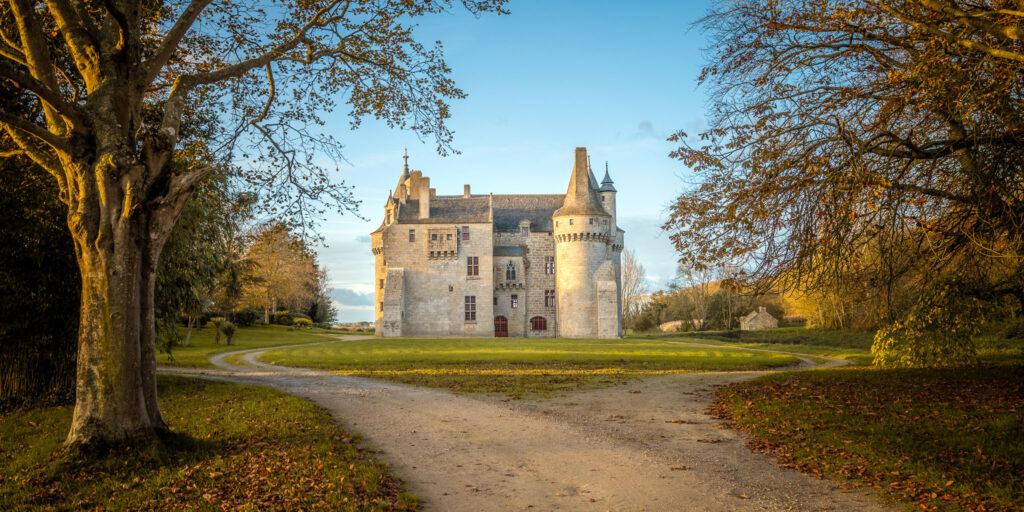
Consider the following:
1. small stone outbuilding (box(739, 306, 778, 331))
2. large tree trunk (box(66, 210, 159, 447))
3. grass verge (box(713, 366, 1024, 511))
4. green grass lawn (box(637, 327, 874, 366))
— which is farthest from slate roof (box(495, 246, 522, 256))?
large tree trunk (box(66, 210, 159, 447))

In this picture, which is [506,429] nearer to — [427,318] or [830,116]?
[830,116]

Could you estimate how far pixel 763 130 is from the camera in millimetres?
11852

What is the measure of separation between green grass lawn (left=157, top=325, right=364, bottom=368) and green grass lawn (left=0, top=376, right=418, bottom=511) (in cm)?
1174

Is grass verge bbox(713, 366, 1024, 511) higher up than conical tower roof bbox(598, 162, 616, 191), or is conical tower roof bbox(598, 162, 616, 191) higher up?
conical tower roof bbox(598, 162, 616, 191)

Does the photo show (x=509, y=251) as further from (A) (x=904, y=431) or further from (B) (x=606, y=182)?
(A) (x=904, y=431)

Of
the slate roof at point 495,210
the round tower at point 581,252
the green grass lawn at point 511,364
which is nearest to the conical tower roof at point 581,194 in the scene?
the round tower at point 581,252

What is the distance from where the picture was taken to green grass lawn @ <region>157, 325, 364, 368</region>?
2489 centimetres

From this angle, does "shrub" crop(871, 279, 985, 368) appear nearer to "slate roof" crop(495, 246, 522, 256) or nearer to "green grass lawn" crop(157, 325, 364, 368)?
"green grass lawn" crop(157, 325, 364, 368)

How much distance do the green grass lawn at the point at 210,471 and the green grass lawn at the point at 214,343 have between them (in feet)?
38.5

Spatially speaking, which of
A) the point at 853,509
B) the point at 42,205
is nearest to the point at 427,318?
the point at 42,205

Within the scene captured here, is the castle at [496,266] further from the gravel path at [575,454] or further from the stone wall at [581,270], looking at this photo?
the gravel path at [575,454]

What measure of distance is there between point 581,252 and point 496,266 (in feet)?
26.3

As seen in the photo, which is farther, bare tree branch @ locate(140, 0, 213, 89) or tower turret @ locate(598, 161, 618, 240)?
tower turret @ locate(598, 161, 618, 240)

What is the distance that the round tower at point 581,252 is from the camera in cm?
5100
